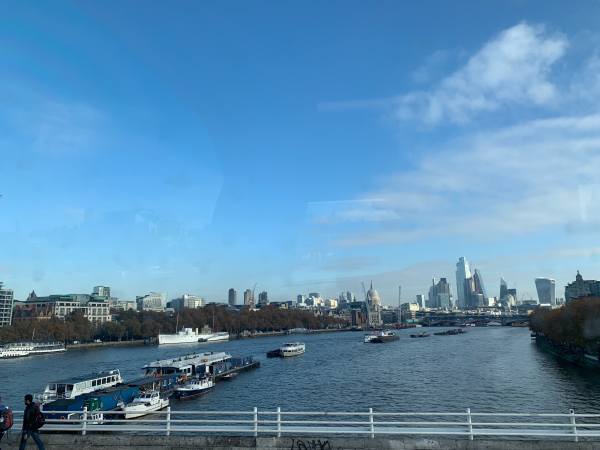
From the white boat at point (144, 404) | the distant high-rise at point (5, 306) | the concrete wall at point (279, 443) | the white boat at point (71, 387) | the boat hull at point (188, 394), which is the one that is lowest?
the boat hull at point (188, 394)

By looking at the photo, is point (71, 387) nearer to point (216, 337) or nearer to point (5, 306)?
point (216, 337)

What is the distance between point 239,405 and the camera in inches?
1753

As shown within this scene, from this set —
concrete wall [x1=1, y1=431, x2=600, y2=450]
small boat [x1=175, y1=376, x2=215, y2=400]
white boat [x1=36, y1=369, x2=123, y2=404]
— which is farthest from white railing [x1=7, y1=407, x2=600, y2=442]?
small boat [x1=175, y1=376, x2=215, y2=400]

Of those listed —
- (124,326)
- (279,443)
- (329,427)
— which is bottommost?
(279,443)

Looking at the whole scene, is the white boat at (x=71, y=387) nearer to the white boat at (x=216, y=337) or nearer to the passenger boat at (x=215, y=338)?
the passenger boat at (x=215, y=338)

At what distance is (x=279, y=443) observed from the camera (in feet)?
43.9

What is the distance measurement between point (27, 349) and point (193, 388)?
7579 centimetres

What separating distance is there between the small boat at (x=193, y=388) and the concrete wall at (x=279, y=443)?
3745cm

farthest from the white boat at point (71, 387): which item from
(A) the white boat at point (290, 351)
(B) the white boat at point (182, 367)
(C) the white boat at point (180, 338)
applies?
(C) the white boat at point (180, 338)

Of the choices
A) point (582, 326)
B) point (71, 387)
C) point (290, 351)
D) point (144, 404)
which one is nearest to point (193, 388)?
point (144, 404)

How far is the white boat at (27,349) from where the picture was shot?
4087 inches

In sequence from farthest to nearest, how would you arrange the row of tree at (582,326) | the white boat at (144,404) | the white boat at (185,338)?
the white boat at (185,338), the row of tree at (582,326), the white boat at (144,404)

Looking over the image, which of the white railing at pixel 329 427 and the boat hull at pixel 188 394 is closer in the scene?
the white railing at pixel 329 427

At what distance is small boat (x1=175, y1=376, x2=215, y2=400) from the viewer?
165ft
